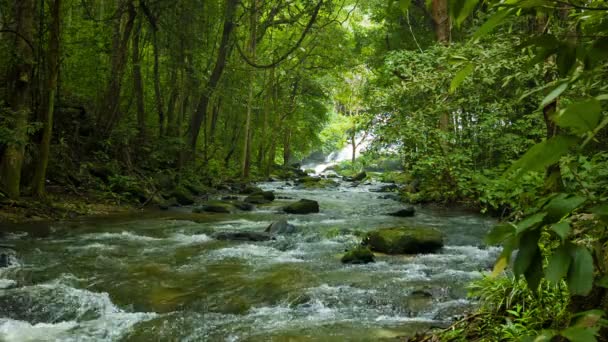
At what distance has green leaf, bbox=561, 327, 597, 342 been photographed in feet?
2.97

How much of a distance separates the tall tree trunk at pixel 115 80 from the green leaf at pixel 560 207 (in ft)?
43.3

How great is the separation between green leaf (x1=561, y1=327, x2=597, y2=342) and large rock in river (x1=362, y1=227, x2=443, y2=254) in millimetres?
7278

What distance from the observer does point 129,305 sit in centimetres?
550

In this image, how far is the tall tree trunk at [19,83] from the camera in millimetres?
9438

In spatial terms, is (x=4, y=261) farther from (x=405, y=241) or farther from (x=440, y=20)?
(x=440, y=20)

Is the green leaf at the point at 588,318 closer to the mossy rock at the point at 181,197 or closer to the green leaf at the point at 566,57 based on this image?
the green leaf at the point at 566,57

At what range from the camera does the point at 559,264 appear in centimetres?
93

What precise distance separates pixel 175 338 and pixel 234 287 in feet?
4.82

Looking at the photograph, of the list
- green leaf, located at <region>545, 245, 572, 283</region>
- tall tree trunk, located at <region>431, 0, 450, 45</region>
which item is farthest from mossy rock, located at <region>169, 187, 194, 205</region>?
green leaf, located at <region>545, 245, 572, 283</region>

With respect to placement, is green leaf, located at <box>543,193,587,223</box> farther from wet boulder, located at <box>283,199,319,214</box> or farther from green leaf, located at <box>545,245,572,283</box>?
wet boulder, located at <box>283,199,319,214</box>

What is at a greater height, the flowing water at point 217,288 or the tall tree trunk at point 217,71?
the tall tree trunk at point 217,71

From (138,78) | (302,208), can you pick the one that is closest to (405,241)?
(302,208)

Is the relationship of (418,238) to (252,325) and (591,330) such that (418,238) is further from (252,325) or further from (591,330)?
(591,330)

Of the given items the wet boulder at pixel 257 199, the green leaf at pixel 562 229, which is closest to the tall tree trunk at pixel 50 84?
the wet boulder at pixel 257 199
